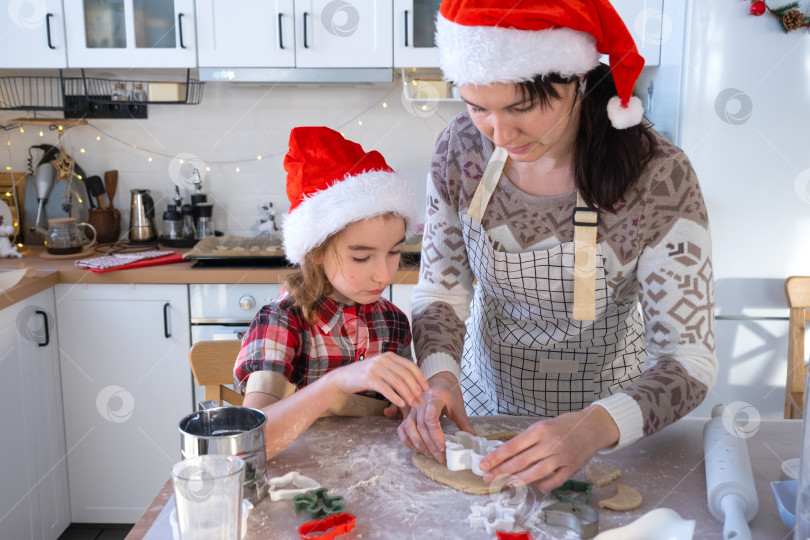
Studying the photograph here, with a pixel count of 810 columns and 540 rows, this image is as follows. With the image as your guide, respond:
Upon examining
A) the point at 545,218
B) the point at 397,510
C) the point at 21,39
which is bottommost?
the point at 397,510

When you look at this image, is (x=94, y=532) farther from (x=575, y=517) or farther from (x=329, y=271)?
(x=575, y=517)

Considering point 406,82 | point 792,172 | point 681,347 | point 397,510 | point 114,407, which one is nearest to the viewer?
point 397,510

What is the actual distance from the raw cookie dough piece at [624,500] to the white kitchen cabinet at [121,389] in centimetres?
167

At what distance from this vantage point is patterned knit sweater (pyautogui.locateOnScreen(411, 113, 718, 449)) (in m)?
1.04

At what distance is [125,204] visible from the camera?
280 centimetres

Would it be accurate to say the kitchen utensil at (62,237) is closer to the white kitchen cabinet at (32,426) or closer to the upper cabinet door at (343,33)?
the white kitchen cabinet at (32,426)

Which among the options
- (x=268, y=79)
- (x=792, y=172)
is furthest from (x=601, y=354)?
(x=268, y=79)

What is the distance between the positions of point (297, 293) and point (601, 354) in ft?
1.78

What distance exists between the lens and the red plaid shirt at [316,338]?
1226 mm

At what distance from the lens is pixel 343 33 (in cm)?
239

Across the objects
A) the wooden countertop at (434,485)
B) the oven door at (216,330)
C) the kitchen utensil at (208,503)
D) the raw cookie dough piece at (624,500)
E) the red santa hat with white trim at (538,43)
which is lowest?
the oven door at (216,330)

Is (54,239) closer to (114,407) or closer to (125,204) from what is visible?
(125,204)

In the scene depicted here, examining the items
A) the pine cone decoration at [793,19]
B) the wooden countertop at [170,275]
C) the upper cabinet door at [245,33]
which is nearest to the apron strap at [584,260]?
the wooden countertop at [170,275]

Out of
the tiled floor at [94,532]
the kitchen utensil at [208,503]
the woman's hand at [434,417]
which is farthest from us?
the tiled floor at [94,532]
